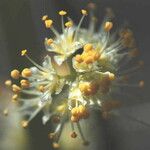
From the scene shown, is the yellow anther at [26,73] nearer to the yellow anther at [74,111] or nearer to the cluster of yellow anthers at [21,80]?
the cluster of yellow anthers at [21,80]

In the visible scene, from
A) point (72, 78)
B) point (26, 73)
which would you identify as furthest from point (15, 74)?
point (72, 78)

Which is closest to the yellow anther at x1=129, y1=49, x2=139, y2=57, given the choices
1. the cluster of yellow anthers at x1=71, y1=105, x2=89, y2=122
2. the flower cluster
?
the flower cluster

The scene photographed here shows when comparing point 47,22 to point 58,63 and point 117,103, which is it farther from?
point 117,103

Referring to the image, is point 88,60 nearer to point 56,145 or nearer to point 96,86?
point 96,86

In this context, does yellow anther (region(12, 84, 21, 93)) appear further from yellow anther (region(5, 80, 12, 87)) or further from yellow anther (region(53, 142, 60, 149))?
yellow anther (region(53, 142, 60, 149))

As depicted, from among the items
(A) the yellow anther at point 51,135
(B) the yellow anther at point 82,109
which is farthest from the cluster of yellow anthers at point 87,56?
(A) the yellow anther at point 51,135
